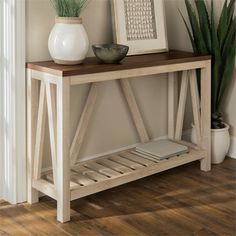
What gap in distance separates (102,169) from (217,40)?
1.17 m

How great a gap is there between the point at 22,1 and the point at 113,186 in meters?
1.12

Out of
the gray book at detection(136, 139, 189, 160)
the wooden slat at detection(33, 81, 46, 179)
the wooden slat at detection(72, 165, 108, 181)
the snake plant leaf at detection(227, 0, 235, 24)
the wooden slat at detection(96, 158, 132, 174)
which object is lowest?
the wooden slat at detection(72, 165, 108, 181)

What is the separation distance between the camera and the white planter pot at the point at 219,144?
3.61m

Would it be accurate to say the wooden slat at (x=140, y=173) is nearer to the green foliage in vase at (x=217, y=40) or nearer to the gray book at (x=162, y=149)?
the gray book at (x=162, y=149)

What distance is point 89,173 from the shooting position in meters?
3.04

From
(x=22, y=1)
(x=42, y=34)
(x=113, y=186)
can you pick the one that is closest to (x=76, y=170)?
(x=113, y=186)

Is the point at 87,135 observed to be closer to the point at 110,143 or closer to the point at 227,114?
the point at 110,143

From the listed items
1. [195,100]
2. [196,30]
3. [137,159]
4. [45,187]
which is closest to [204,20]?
[196,30]

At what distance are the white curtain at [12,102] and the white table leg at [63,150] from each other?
1.01 ft

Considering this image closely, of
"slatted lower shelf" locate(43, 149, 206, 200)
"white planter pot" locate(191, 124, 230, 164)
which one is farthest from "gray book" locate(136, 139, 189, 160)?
"white planter pot" locate(191, 124, 230, 164)

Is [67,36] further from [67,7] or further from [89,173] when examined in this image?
[89,173]

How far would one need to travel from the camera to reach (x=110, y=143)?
3.44 meters

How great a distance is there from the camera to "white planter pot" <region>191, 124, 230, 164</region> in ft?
11.8

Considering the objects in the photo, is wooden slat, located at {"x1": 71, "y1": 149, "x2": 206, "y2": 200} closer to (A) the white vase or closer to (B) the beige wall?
(B) the beige wall
